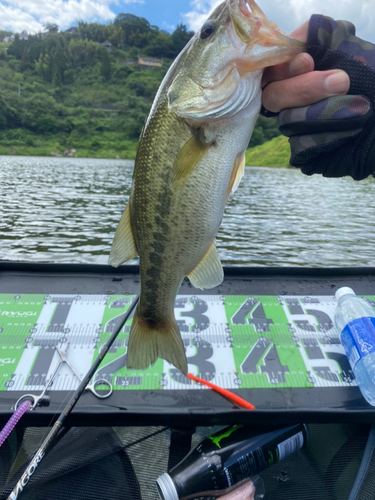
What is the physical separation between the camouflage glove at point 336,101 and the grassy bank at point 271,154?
61155 millimetres

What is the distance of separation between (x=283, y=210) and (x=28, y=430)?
54.9ft

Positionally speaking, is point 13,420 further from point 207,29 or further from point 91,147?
point 91,147

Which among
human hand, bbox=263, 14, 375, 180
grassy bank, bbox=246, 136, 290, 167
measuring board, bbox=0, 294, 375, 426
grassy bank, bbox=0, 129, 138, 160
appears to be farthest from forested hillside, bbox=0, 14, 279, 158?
human hand, bbox=263, 14, 375, 180

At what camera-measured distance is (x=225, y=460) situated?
6.84 feet

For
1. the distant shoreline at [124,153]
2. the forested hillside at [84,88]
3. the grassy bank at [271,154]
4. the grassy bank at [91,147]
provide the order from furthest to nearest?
the forested hillside at [84,88], the grassy bank at [91,147], the distant shoreline at [124,153], the grassy bank at [271,154]

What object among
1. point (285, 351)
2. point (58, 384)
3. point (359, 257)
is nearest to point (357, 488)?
point (285, 351)

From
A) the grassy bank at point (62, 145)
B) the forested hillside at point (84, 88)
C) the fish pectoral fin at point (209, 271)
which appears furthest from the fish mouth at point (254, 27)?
the grassy bank at point (62, 145)

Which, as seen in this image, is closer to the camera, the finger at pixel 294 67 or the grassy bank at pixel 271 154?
the finger at pixel 294 67

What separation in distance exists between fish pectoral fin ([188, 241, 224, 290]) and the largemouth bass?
0.5 inches

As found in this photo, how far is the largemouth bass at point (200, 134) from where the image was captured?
1.61 m

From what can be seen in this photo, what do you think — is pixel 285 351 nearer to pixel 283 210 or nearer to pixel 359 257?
pixel 359 257

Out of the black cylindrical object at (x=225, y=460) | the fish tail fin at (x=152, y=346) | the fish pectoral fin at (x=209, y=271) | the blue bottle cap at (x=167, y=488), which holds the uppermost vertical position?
the fish pectoral fin at (x=209, y=271)

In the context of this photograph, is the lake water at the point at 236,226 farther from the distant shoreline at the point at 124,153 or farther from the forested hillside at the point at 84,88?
the distant shoreline at the point at 124,153

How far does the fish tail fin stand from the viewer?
2037 millimetres
